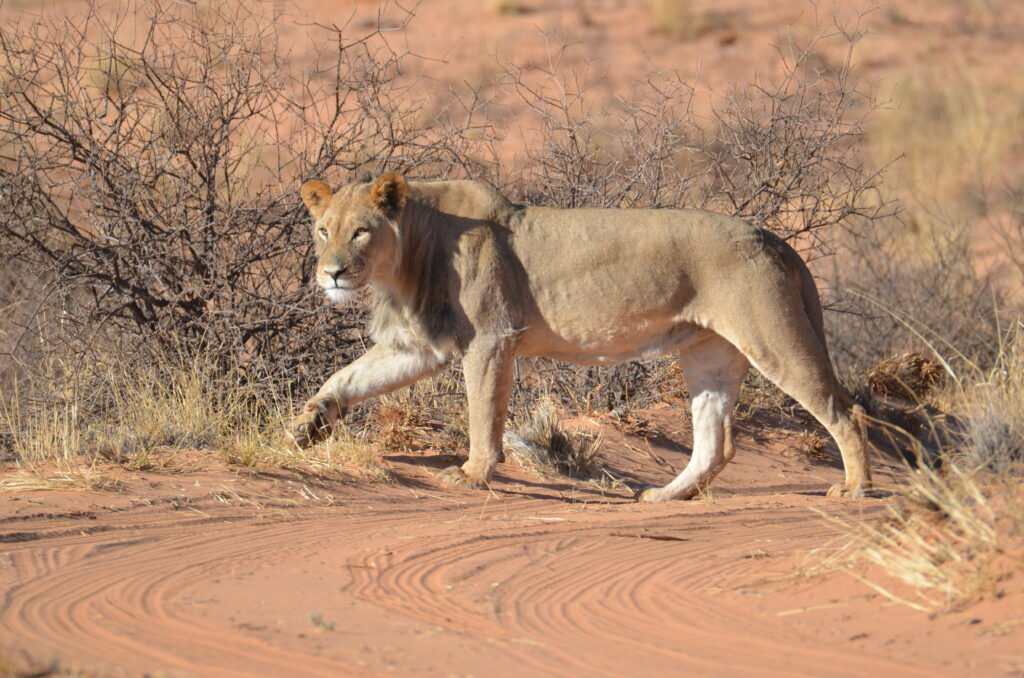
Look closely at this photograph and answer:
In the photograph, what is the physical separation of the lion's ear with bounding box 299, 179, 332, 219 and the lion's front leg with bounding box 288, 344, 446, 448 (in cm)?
99

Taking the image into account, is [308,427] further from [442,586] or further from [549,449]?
[442,586]

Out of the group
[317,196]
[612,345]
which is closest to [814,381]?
[612,345]

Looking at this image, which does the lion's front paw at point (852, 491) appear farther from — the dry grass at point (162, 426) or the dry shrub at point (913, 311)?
the dry shrub at point (913, 311)

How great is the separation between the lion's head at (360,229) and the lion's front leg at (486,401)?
80cm

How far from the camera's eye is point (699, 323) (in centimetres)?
803

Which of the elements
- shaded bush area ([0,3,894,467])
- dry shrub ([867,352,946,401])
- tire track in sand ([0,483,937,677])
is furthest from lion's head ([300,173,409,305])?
dry shrub ([867,352,946,401])

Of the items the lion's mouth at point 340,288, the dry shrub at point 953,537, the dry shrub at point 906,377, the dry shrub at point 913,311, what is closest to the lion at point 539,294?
the lion's mouth at point 340,288

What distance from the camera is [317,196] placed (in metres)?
7.97

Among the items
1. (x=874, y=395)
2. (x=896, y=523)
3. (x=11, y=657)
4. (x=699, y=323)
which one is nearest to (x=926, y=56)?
(x=874, y=395)

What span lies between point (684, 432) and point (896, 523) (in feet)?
15.9

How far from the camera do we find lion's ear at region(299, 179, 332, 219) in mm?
7833

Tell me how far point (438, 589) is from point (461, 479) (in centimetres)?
266

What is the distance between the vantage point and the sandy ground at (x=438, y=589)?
4301mm

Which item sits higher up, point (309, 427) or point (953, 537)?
point (309, 427)
